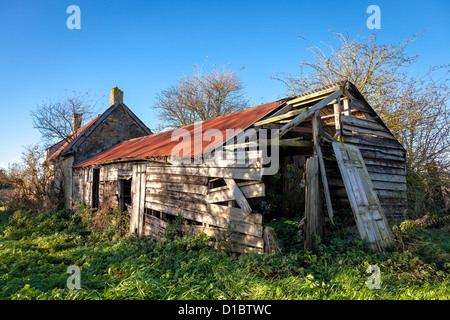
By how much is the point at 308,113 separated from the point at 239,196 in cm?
285

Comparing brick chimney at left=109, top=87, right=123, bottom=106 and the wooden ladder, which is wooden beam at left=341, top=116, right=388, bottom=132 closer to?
the wooden ladder

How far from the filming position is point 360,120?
847cm

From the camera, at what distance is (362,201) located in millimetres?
6270

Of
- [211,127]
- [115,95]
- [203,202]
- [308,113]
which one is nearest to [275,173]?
[308,113]

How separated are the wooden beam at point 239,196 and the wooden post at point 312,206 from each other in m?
1.48

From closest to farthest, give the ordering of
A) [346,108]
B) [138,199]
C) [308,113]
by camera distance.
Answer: [308,113] → [346,108] → [138,199]

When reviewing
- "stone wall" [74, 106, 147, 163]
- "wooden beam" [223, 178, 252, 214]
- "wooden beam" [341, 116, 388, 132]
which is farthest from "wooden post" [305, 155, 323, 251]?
"stone wall" [74, 106, 147, 163]

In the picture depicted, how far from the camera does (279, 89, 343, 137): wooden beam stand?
6664mm

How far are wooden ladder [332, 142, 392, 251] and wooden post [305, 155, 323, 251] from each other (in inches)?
27.7

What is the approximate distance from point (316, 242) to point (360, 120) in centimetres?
467

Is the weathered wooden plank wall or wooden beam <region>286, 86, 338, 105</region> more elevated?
wooden beam <region>286, 86, 338, 105</region>

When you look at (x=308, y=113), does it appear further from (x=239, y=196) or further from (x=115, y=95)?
(x=115, y=95)

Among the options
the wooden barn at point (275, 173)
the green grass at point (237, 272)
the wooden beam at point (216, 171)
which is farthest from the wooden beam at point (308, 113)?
the green grass at point (237, 272)
